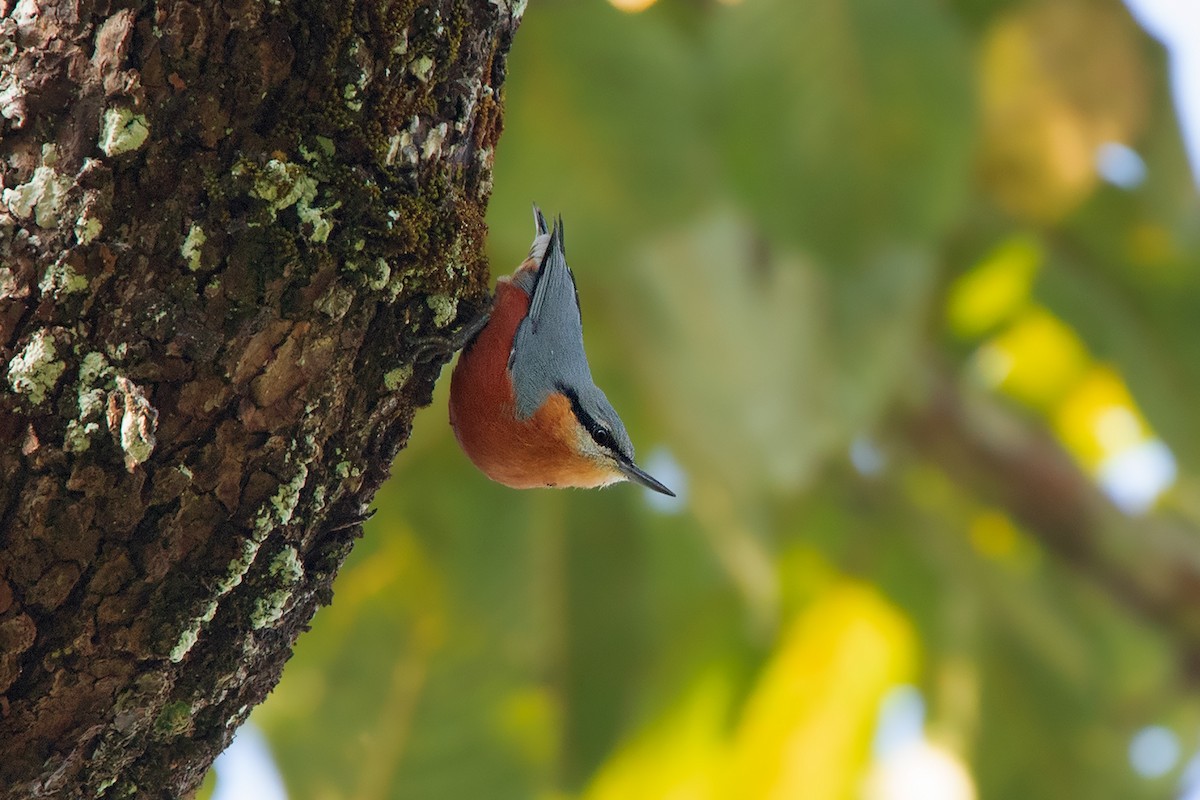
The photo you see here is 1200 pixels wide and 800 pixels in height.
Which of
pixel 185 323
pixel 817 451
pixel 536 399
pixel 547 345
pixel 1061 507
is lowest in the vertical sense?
pixel 185 323

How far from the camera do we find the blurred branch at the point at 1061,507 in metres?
7.15

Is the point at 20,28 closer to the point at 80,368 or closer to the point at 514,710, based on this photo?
the point at 80,368

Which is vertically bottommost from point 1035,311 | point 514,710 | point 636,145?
point 514,710

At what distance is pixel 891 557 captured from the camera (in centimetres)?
770

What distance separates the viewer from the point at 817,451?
225 inches

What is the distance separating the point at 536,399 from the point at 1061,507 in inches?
182

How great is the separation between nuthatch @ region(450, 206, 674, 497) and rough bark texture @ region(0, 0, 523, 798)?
5.01 feet

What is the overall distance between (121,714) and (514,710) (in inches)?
135

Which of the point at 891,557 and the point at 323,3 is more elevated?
the point at 891,557

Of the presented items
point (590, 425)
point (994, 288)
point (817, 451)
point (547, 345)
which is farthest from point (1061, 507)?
point (547, 345)

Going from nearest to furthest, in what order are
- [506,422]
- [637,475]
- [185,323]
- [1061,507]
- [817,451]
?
[185,323] → [506,422] → [637,475] → [817,451] → [1061,507]

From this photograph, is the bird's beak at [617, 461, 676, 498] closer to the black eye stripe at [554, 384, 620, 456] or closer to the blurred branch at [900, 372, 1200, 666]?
the black eye stripe at [554, 384, 620, 456]

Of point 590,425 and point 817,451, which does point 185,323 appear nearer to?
point 590,425

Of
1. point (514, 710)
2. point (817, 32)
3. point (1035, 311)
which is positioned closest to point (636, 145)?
point (817, 32)
